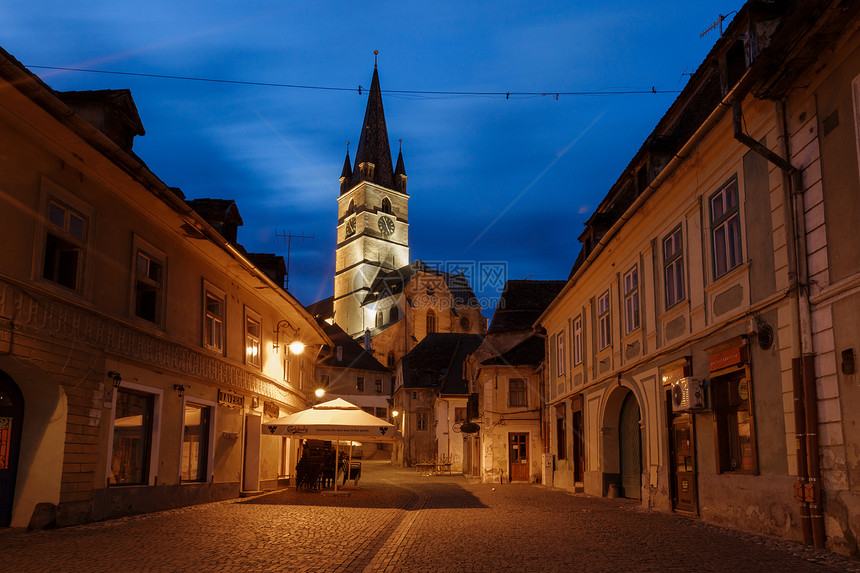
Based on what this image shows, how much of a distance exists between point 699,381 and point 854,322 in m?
4.91

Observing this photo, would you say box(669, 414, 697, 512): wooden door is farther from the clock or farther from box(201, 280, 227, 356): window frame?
the clock

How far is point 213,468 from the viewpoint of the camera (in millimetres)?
18344

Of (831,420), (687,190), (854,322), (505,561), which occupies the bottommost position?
(505,561)

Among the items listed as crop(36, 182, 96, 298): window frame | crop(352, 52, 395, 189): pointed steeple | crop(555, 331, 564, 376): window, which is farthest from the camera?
crop(352, 52, 395, 189): pointed steeple

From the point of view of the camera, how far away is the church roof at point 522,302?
3888cm

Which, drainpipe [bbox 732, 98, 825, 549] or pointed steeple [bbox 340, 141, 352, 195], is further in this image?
pointed steeple [bbox 340, 141, 352, 195]

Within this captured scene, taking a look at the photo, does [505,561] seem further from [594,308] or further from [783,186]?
[594,308]

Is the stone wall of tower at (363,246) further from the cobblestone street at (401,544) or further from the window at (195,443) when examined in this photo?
the cobblestone street at (401,544)

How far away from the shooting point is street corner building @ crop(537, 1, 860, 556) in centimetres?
909

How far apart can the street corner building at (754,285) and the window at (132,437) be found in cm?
1008

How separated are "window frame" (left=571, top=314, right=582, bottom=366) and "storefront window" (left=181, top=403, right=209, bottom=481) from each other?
11821mm

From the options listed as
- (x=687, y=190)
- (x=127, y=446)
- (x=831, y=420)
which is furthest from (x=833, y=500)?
(x=127, y=446)

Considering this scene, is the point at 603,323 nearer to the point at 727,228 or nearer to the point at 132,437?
the point at 727,228

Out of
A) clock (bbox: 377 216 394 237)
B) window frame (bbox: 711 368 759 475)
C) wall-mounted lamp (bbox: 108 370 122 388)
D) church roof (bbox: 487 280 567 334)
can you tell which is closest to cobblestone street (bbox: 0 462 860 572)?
window frame (bbox: 711 368 759 475)
